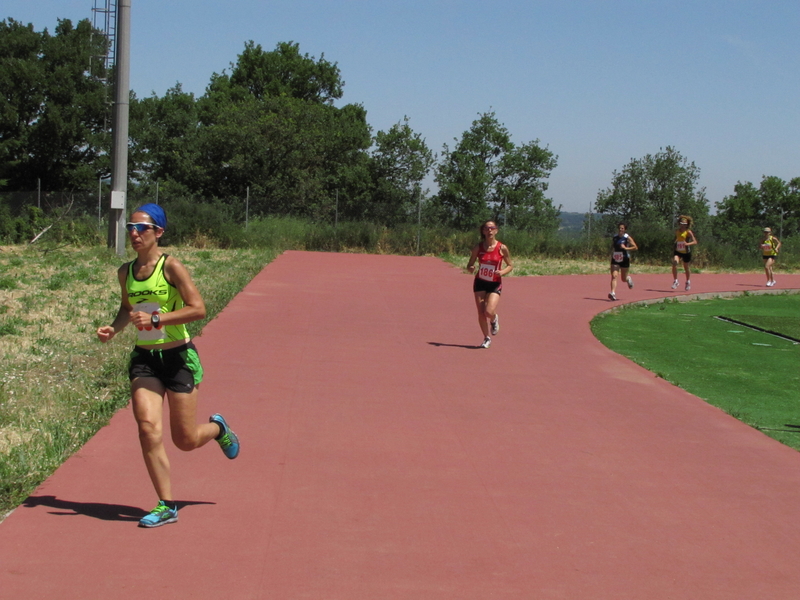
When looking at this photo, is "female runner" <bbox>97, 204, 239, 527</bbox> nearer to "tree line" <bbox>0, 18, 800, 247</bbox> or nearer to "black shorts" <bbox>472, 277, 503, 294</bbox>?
"black shorts" <bbox>472, 277, 503, 294</bbox>

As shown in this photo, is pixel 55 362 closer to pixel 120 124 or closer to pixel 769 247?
pixel 120 124

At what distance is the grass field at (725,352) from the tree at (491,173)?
23679mm

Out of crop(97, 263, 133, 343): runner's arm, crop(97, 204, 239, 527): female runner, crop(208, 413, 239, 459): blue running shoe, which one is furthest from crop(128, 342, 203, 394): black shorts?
crop(208, 413, 239, 459): blue running shoe

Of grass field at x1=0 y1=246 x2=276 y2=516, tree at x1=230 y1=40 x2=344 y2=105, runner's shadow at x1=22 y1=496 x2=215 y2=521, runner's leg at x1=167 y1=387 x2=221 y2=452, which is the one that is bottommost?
runner's shadow at x1=22 y1=496 x2=215 y2=521

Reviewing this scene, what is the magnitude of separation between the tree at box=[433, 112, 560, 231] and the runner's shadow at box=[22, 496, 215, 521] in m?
37.8

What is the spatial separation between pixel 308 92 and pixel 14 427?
6116 cm

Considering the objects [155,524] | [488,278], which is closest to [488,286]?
[488,278]

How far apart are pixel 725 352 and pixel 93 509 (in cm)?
1032

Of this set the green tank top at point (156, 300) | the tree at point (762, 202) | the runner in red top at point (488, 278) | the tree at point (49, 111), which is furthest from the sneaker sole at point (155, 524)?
the tree at point (762, 202)

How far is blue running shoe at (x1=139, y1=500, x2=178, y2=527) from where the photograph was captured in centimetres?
502

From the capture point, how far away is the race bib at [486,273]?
12.3 m

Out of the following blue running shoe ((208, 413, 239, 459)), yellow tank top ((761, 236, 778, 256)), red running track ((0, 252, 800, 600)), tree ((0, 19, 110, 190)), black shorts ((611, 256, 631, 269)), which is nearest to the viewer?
red running track ((0, 252, 800, 600))

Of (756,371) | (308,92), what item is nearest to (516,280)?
(756,371)

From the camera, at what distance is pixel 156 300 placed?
209 inches
